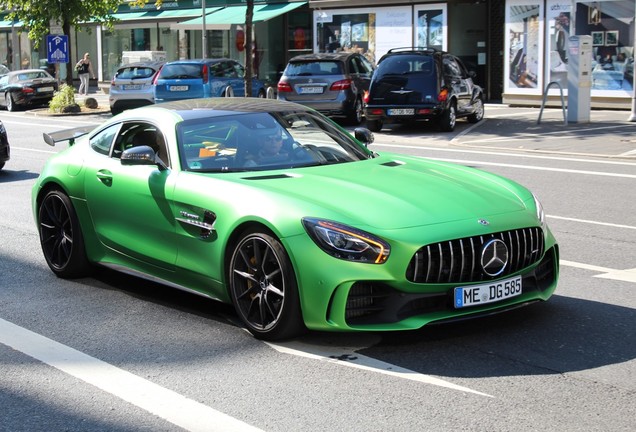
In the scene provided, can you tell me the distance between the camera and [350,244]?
5742 millimetres

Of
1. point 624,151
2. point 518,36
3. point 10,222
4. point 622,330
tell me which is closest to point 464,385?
point 622,330

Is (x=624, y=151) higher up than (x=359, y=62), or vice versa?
(x=359, y=62)

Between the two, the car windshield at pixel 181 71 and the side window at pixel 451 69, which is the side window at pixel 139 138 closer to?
the side window at pixel 451 69

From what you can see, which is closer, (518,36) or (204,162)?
(204,162)

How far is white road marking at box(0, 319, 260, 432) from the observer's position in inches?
190

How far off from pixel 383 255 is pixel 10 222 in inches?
254

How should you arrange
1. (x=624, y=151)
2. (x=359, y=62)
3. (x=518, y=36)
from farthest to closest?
1. (x=518, y=36)
2. (x=359, y=62)
3. (x=624, y=151)

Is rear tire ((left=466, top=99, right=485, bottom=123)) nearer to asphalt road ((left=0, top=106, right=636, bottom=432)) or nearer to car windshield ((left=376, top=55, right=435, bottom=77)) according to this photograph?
car windshield ((left=376, top=55, right=435, bottom=77))

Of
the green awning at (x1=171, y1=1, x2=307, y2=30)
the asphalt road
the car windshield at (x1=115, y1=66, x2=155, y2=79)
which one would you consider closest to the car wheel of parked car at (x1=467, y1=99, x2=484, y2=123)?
the car windshield at (x1=115, y1=66, x2=155, y2=79)

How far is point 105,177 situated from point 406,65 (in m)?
15.5

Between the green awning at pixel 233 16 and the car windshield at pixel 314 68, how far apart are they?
37.6 feet

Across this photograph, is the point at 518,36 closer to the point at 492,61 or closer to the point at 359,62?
the point at 492,61

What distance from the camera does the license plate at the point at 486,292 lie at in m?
5.82

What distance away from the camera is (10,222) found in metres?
11.1
